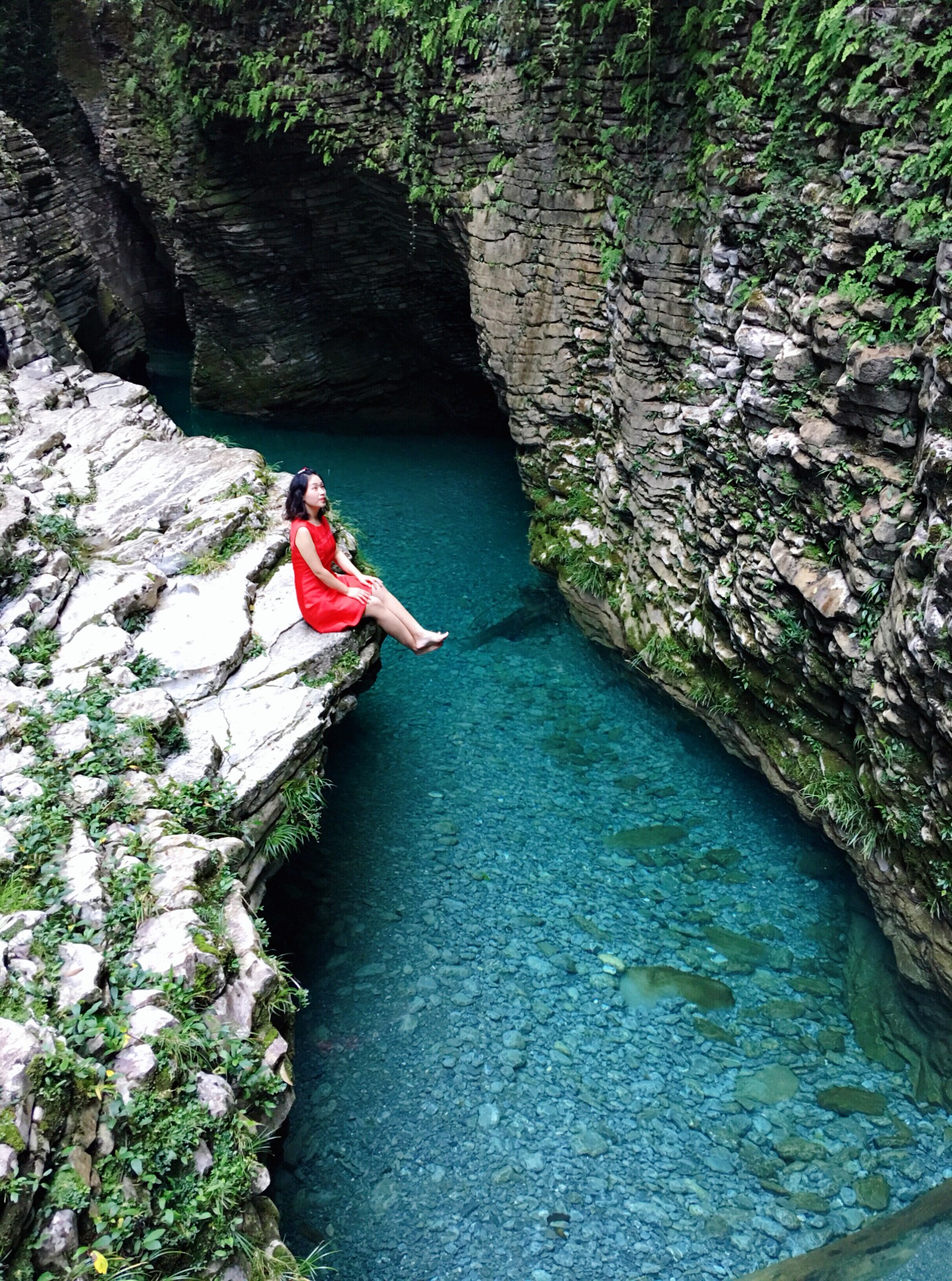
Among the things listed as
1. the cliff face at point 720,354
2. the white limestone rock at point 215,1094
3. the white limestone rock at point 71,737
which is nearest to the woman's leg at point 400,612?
the cliff face at point 720,354

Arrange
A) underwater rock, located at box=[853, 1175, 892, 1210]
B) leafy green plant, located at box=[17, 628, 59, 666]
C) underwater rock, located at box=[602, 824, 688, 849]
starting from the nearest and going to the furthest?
underwater rock, located at box=[853, 1175, 892, 1210] < leafy green plant, located at box=[17, 628, 59, 666] < underwater rock, located at box=[602, 824, 688, 849]

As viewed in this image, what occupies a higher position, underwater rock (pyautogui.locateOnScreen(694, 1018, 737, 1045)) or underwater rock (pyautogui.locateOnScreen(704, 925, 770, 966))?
underwater rock (pyautogui.locateOnScreen(694, 1018, 737, 1045))

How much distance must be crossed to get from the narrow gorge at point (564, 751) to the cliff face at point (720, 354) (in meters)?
0.04

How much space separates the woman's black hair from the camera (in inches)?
281

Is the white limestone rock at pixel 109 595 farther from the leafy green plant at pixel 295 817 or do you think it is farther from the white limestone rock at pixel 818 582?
the white limestone rock at pixel 818 582

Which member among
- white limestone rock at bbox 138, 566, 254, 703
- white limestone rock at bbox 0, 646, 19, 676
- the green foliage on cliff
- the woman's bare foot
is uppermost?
the green foliage on cliff

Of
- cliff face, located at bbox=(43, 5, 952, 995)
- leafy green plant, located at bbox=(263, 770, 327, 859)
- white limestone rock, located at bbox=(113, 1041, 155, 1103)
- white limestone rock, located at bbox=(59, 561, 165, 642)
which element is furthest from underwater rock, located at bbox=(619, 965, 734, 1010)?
white limestone rock, located at bbox=(59, 561, 165, 642)

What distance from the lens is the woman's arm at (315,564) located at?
23.4 feet

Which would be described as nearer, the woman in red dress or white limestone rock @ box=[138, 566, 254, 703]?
white limestone rock @ box=[138, 566, 254, 703]

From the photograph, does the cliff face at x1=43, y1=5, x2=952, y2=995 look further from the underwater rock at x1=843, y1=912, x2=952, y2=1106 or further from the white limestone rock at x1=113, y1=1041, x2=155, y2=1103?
the white limestone rock at x1=113, y1=1041, x2=155, y2=1103

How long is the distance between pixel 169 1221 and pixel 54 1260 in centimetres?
47

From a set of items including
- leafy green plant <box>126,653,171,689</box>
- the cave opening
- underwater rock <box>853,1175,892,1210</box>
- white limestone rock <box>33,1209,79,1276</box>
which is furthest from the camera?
the cave opening

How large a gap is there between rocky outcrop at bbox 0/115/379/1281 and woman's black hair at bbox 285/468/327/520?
875 mm

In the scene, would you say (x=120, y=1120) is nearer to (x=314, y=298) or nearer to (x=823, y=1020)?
(x=823, y=1020)
